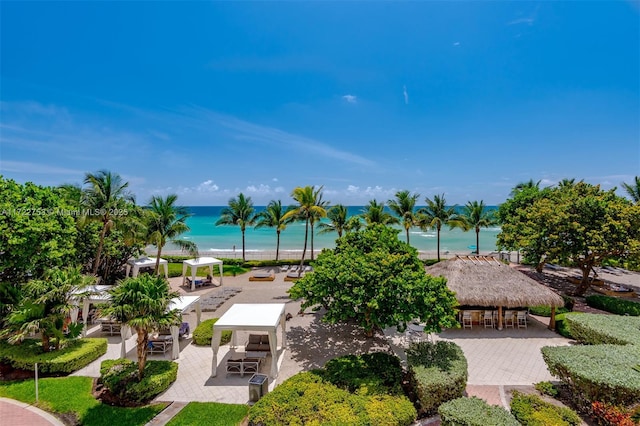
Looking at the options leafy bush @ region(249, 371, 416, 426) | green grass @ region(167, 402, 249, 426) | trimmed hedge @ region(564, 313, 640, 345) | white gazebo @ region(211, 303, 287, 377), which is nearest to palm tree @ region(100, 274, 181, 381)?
white gazebo @ region(211, 303, 287, 377)

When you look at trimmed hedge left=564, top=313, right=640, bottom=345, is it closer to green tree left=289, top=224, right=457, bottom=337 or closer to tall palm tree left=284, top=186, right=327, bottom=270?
green tree left=289, top=224, right=457, bottom=337

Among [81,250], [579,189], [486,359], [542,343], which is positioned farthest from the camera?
[579,189]

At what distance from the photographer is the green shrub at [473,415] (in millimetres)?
6613

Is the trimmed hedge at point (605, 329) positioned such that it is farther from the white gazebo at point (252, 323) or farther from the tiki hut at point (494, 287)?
the white gazebo at point (252, 323)

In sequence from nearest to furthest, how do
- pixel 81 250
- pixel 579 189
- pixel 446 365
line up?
pixel 446 365, pixel 81 250, pixel 579 189

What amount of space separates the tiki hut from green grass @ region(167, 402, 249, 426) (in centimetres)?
956

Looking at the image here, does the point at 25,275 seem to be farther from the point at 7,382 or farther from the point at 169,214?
the point at 169,214

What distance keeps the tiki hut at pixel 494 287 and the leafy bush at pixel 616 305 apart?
14.4 ft

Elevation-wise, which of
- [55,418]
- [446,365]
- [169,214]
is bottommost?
[55,418]

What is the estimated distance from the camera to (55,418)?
811 centimetres

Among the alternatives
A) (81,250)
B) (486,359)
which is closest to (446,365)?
(486,359)

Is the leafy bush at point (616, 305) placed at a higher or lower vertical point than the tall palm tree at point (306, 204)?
lower

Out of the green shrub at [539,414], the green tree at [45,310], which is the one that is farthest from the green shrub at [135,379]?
the green shrub at [539,414]

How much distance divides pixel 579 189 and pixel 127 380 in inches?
1072
